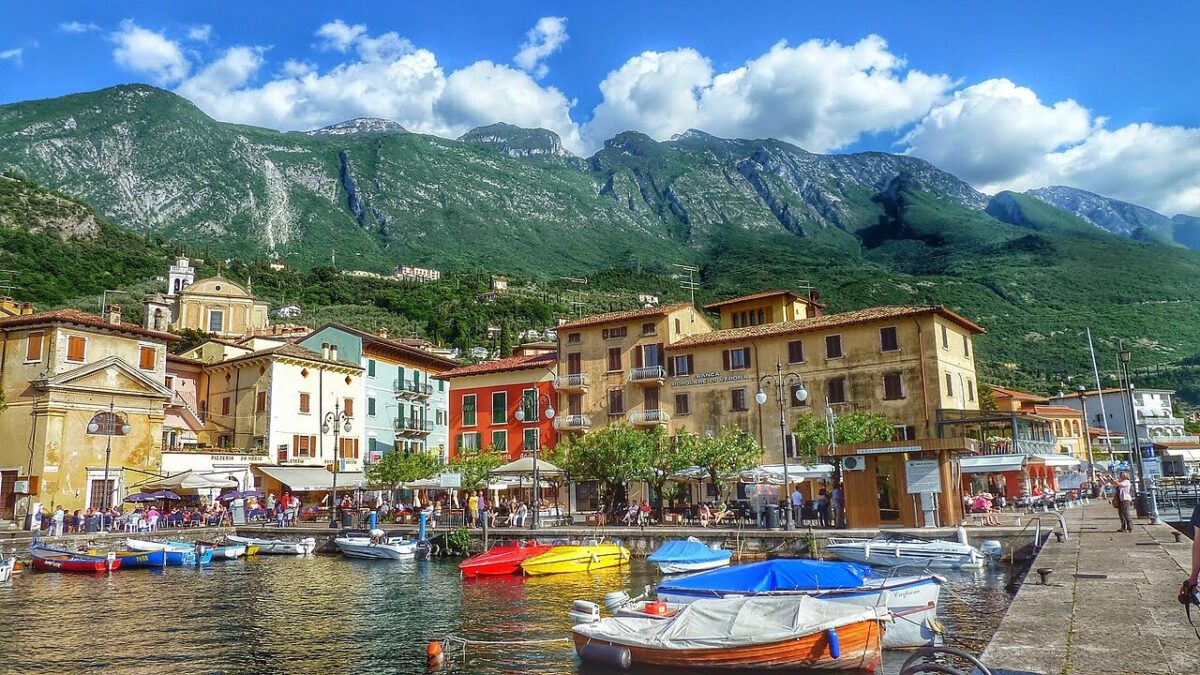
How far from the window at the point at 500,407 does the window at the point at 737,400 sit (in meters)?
15.3

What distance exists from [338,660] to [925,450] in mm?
19353

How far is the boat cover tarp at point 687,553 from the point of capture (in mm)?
25266

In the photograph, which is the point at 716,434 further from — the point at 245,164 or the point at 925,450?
the point at 245,164

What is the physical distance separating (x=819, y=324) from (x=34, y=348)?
134 feet

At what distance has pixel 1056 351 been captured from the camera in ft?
402

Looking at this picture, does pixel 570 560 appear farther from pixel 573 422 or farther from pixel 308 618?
pixel 573 422

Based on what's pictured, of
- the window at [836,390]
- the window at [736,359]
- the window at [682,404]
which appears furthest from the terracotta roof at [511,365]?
the window at [836,390]

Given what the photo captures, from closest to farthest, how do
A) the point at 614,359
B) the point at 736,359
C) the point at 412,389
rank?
the point at 736,359 < the point at 614,359 < the point at 412,389

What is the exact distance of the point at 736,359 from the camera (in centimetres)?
4731

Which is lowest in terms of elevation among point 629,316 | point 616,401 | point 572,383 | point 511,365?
point 616,401

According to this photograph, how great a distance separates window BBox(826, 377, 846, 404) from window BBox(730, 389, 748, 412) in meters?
4.88

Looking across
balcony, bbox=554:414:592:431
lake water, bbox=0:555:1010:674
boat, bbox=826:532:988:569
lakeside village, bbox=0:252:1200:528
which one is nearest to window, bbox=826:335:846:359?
lakeside village, bbox=0:252:1200:528

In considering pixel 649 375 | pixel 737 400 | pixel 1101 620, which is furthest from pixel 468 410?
pixel 1101 620

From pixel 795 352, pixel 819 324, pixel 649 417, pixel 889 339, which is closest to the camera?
pixel 889 339
